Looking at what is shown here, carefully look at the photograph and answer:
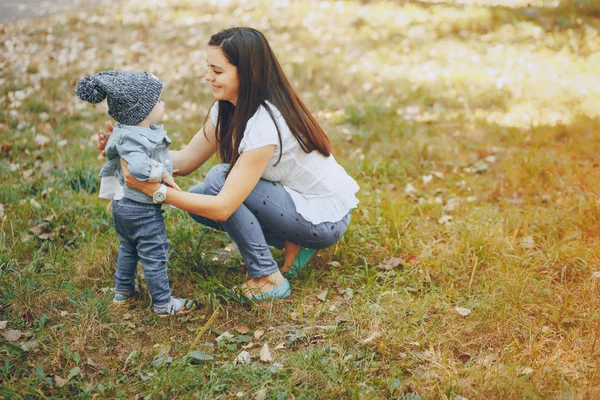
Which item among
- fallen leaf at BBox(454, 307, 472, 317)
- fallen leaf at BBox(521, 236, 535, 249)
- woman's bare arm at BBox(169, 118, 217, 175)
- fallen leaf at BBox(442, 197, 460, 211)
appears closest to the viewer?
fallen leaf at BBox(454, 307, 472, 317)

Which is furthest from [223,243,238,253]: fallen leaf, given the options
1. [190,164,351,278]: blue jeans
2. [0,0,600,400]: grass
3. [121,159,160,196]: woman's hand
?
[121,159,160,196]: woman's hand

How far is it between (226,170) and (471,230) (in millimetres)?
1618

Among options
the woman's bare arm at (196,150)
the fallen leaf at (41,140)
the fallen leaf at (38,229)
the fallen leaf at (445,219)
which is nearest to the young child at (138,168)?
the woman's bare arm at (196,150)

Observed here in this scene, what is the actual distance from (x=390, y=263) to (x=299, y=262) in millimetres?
575

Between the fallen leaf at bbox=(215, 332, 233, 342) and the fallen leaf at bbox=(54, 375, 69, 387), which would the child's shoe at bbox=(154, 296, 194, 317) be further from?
the fallen leaf at bbox=(54, 375, 69, 387)

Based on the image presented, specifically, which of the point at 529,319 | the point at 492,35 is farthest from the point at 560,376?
the point at 492,35

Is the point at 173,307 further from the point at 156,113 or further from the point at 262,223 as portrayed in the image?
the point at 156,113

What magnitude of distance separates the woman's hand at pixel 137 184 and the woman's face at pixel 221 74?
0.62 meters

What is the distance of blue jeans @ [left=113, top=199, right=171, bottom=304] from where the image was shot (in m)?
2.79

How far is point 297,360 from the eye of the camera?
2.62 meters

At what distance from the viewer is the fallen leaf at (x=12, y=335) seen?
2.73 m

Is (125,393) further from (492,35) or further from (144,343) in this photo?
(492,35)

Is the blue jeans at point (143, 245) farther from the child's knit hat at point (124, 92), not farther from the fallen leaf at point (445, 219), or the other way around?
the fallen leaf at point (445, 219)

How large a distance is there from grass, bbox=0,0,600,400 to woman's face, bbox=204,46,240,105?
102 centimetres
